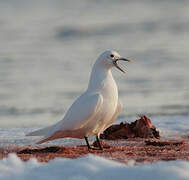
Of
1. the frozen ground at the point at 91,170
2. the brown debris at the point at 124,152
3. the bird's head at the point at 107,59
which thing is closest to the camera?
the frozen ground at the point at 91,170

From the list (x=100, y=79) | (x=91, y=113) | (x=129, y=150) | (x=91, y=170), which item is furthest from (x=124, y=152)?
(x=91, y=170)

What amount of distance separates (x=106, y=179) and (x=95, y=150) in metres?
2.34

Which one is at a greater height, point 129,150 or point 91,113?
point 91,113

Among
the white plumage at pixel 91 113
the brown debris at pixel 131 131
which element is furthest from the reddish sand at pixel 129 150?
the white plumage at pixel 91 113

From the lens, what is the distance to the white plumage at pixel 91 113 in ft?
24.1

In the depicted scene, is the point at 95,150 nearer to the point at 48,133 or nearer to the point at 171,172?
the point at 48,133

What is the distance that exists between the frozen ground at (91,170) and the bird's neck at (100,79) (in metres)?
2.36

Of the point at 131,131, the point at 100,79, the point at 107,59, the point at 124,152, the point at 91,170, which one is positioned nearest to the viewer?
the point at 91,170

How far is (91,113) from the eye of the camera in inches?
288

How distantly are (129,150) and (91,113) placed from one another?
62 cm

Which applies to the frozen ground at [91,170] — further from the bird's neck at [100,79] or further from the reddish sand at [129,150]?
the bird's neck at [100,79]

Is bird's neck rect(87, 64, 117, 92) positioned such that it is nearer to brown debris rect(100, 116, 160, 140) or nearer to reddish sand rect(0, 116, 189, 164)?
reddish sand rect(0, 116, 189, 164)

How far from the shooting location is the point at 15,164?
5336mm

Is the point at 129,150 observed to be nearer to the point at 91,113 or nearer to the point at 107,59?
the point at 91,113
